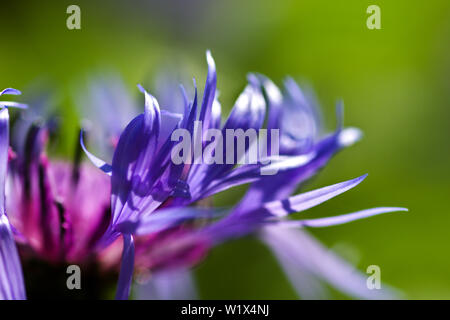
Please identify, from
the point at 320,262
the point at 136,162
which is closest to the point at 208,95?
the point at 136,162

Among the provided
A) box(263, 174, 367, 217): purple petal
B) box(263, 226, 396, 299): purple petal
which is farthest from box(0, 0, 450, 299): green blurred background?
box(263, 174, 367, 217): purple petal

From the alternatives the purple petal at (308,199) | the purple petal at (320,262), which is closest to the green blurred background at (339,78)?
the purple petal at (320,262)

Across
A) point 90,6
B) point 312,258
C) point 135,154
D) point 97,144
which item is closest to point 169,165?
point 135,154

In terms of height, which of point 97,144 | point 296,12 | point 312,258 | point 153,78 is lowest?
point 312,258

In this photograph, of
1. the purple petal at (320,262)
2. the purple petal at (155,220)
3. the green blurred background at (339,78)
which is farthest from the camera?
the green blurred background at (339,78)

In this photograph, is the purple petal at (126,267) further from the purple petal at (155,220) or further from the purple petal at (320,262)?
the purple petal at (320,262)
